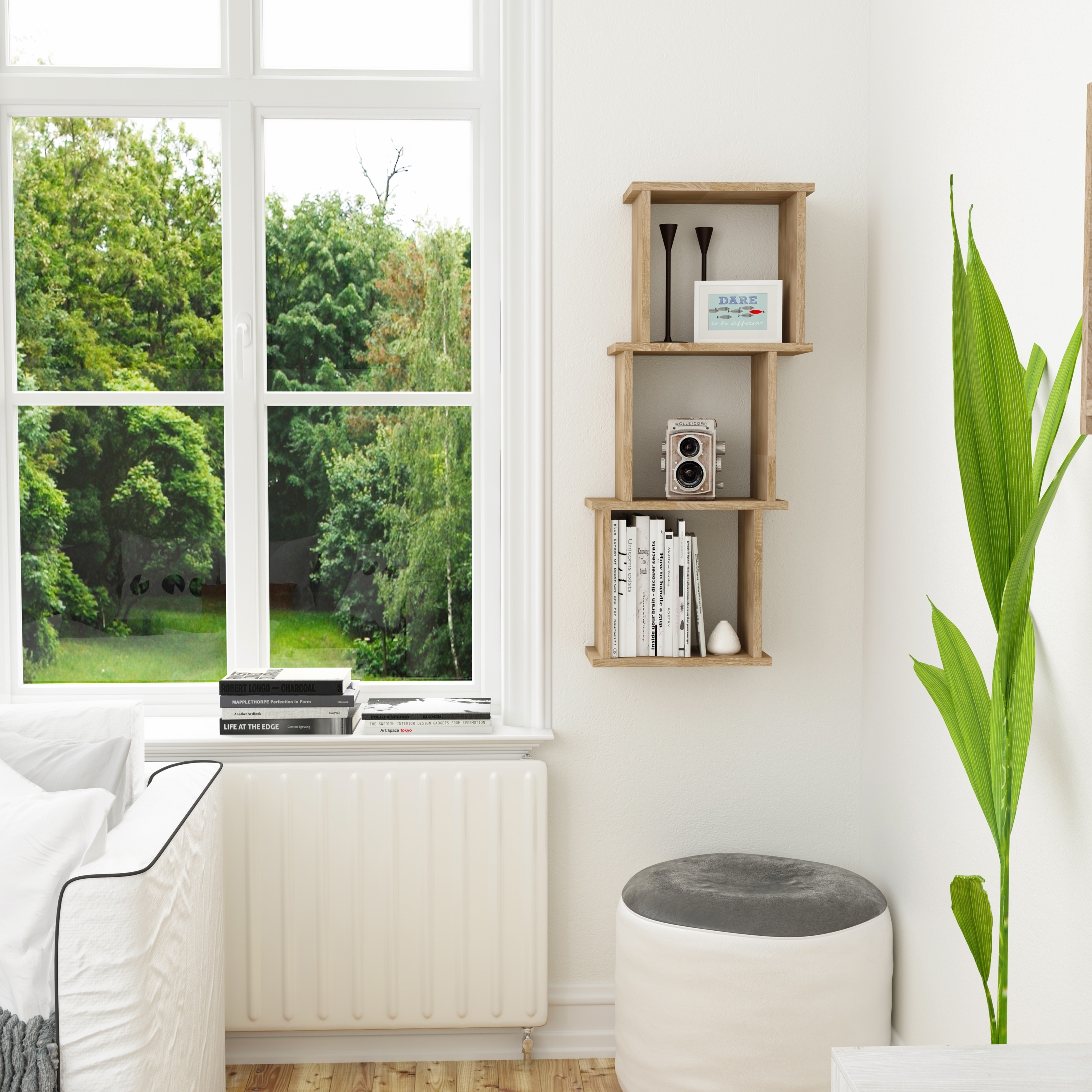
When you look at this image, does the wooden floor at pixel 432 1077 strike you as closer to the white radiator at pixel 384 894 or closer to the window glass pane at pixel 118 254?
the white radiator at pixel 384 894

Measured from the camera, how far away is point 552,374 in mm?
2332

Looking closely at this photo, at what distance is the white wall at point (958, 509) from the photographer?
58.7 inches

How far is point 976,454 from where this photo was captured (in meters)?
1.33

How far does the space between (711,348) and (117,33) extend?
62.1 inches

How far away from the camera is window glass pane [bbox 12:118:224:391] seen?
8.03 feet

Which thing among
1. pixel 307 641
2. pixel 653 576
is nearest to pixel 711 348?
pixel 653 576

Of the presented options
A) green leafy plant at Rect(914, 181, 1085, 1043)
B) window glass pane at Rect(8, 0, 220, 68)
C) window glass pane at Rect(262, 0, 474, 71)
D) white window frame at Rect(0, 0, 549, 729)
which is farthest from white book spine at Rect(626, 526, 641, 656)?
window glass pane at Rect(8, 0, 220, 68)

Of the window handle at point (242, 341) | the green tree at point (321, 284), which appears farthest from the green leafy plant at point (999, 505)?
the window handle at point (242, 341)

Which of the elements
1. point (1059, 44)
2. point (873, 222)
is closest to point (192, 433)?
point (873, 222)

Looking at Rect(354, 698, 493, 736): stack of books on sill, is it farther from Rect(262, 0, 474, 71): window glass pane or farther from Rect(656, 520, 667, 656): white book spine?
Rect(262, 0, 474, 71): window glass pane

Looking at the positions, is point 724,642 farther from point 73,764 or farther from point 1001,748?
point 73,764

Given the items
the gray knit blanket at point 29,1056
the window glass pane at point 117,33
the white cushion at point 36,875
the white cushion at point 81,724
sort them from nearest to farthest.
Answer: the gray knit blanket at point 29,1056 < the white cushion at point 36,875 < the white cushion at point 81,724 < the window glass pane at point 117,33

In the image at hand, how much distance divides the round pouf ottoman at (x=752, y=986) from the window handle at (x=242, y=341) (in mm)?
1477

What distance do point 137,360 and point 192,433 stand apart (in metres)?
0.21
